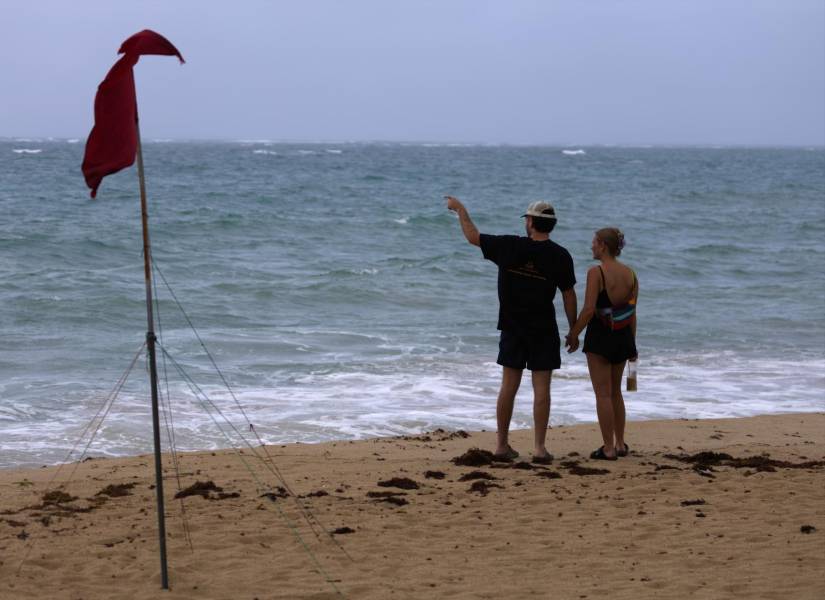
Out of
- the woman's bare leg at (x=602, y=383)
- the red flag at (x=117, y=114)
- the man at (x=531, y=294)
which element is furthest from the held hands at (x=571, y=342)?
the red flag at (x=117, y=114)

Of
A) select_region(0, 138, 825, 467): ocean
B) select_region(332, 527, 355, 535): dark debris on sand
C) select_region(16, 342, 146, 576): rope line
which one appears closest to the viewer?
select_region(16, 342, 146, 576): rope line

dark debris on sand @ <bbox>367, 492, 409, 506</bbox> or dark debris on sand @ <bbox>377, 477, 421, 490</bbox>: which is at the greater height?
dark debris on sand @ <bbox>367, 492, 409, 506</bbox>

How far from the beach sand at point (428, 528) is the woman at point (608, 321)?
0.47 metres

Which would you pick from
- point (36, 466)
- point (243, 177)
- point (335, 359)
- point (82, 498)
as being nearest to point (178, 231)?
point (335, 359)

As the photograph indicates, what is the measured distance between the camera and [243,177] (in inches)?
1998

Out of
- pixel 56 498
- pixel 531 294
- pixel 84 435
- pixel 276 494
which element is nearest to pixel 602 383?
pixel 531 294

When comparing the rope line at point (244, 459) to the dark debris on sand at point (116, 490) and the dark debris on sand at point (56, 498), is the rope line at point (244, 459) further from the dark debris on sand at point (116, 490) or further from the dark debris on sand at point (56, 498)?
the dark debris on sand at point (56, 498)

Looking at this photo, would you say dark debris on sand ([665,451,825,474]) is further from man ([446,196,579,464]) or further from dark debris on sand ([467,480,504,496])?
dark debris on sand ([467,480,504,496])

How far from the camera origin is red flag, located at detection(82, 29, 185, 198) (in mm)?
4125

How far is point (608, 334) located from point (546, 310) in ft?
1.46

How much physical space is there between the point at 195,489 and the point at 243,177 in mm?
45508

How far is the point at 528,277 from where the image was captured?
256 inches

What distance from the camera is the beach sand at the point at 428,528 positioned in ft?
15.4

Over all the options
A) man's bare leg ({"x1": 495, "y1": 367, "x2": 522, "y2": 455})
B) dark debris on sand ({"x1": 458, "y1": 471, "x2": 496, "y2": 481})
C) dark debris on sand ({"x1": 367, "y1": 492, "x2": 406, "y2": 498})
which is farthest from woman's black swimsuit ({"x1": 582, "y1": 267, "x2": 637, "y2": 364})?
dark debris on sand ({"x1": 367, "y1": 492, "x2": 406, "y2": 498})
